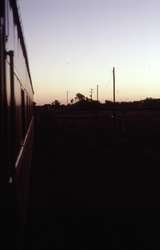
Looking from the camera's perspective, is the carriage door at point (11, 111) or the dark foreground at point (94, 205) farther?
the dark foreground at point (94, 205)

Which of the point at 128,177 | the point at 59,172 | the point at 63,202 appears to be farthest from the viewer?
the point at 59,172

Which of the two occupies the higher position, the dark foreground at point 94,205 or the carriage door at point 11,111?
the carriage door at point 11,111

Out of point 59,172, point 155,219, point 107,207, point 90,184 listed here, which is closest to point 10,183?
point 155,219

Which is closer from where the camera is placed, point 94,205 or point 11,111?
point 11,111

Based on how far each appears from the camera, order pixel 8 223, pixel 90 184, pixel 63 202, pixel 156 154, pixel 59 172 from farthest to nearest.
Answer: pixel 156 154
pixel 59 172
pixel 90 184
pixel 63 202
pixel 8 223

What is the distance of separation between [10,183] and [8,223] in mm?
305

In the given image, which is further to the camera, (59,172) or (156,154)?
(156,154)

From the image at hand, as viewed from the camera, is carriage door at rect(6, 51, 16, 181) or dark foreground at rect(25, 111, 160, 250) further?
dark foreground at rect(25, 111, 160, 250)

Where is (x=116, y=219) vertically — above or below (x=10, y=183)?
below

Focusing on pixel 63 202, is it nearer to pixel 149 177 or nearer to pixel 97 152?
pixel 149 177

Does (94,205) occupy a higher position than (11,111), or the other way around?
(11,111)

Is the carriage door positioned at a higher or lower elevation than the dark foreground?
higher

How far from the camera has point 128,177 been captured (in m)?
14.9

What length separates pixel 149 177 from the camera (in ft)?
48.3
